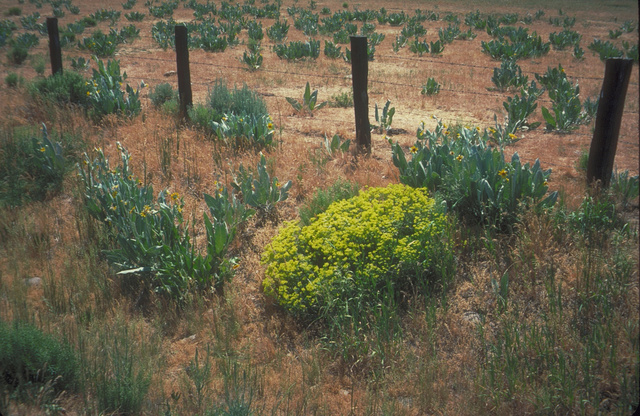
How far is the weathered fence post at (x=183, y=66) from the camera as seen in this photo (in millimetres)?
8172

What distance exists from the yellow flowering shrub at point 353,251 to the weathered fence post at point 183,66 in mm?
4542

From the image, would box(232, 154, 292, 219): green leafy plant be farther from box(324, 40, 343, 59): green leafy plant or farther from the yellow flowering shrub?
box(324, 40, 343, 59): green leafy plant

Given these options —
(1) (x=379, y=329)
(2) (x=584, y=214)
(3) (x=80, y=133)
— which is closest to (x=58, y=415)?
(1) (x=379, y=329)

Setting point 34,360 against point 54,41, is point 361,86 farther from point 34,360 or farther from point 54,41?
point 54,41

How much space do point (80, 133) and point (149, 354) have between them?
16.0 feet

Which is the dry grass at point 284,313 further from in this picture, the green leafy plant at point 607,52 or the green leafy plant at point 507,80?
the green leafy plant at point 607,52

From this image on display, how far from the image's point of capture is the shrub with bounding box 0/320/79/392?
304cm

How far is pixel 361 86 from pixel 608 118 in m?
2.82

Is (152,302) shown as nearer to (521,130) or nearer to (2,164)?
(2,164)

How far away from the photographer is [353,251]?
4109mm

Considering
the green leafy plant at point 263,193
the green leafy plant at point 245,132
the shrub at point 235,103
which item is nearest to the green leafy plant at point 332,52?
the shrub at point 235,103

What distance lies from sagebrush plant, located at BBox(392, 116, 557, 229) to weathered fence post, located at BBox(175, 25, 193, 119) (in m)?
4.11

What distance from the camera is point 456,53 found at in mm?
16219

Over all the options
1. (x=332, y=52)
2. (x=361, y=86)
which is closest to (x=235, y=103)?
(x=361, y=86)
